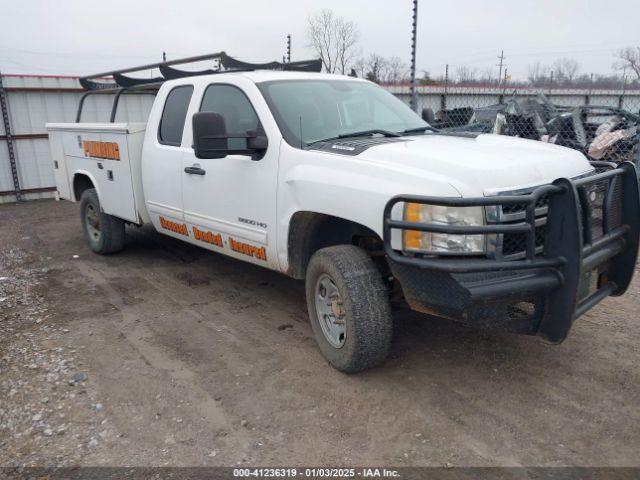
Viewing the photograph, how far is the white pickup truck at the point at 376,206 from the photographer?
9.60ft

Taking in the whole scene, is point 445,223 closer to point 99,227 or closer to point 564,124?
point 99,227

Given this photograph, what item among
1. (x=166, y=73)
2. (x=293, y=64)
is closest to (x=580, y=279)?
(x=293, y=64)

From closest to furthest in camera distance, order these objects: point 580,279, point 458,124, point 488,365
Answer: point 580,279 → point 488,365 → point 458,124

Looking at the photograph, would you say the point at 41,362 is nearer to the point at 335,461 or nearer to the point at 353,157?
the point at 335,461

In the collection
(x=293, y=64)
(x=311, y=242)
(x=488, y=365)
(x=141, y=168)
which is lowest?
(x=488, y=365)

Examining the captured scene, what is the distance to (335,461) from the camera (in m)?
2.78

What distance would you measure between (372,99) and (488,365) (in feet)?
8.00

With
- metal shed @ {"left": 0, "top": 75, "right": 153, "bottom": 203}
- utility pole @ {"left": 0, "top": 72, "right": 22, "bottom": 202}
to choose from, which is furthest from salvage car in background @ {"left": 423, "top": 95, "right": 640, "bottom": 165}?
utility pole @ {"left": 0, "top": 72, "right": 22, "bottom": 202}

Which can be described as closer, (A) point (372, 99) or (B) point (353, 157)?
(B) point (353, 157)

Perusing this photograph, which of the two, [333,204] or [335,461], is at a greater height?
[333,204]

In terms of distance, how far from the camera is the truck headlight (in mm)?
2949

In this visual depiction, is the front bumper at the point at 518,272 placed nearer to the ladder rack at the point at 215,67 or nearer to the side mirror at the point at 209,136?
the side mirror at the point at 209,136

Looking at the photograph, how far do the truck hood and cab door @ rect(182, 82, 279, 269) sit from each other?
1002 millimetres

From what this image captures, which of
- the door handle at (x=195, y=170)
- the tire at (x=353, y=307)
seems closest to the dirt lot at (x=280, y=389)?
the tire at (x=353, y=307)
